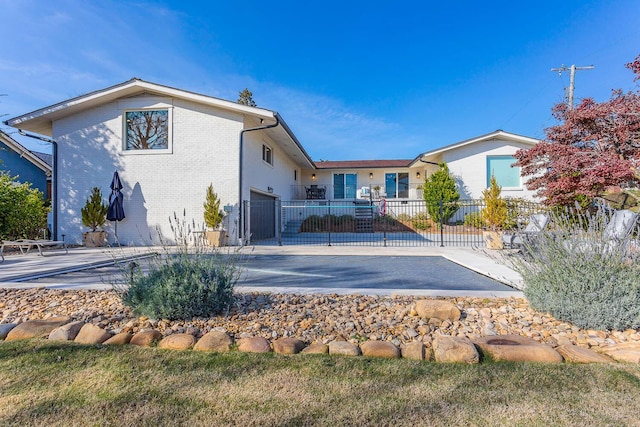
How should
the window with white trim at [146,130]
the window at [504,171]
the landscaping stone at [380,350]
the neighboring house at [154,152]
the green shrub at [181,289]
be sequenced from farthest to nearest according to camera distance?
the window at [504,171] < the window with white trim at [146,130] < the neighboring house at [154,152] < the green shrub at [181,289] < the landscaping stone at [380,350]

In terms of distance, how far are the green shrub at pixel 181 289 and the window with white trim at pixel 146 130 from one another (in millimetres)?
9021

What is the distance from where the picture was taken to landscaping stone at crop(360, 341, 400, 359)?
252 centimetres

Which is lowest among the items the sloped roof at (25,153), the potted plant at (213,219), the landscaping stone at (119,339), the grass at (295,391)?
the grass at (295,391)

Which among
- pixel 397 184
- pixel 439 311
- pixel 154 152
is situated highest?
pixel 397 184

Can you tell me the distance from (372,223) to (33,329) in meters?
14.7

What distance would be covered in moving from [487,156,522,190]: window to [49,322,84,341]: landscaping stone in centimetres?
1858

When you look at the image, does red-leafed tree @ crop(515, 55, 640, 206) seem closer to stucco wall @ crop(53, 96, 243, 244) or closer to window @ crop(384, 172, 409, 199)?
stucco wall @ crop(53, 96, 243, 244)

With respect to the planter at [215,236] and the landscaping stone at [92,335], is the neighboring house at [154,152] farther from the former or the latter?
the landscaping stone at [92,335]

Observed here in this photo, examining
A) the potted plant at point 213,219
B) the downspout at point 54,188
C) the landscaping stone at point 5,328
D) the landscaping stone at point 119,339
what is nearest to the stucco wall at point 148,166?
the downspout at point 54,188

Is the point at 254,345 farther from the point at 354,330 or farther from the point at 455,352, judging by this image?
the point at 455,352

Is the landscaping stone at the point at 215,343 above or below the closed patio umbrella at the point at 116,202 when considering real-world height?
below

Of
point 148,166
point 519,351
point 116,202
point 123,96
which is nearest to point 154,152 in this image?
point 148,166

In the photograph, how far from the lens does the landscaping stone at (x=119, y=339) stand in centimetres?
275

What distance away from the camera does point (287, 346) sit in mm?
2596
